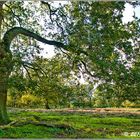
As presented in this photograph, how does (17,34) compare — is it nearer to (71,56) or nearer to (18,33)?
(18,33)

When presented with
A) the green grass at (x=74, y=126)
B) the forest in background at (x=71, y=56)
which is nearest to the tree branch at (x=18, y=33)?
the forest in background at (x=71, y=56)

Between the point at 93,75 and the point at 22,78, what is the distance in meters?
1.06

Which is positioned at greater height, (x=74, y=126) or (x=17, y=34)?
(x=17, y=34)

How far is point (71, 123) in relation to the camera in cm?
827

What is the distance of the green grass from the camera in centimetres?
742

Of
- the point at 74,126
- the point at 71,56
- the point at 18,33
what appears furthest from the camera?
the point at 18,33

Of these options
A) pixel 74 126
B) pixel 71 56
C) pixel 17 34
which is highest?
pixel 17 34

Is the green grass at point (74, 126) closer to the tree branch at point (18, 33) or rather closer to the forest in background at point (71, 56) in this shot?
the forest in background at point (71, 56)

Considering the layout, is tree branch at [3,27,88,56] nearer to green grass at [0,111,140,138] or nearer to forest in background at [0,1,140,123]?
forest in background at [0,1,140,123]

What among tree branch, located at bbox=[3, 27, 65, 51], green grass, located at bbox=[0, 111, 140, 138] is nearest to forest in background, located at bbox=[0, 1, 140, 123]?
tree branch, located at bbox=[3, 27, 65, 51]

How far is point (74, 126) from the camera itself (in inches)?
316

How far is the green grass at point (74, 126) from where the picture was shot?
24.3ft

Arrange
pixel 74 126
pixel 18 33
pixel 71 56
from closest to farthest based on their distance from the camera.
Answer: pixel 71 56 → pixel 74 126 → pixel 18 33

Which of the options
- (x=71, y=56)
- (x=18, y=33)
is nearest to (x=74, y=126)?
(x=71, y=56)
